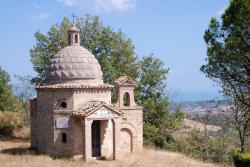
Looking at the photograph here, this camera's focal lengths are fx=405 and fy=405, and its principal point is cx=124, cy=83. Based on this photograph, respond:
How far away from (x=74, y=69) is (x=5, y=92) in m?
18.6

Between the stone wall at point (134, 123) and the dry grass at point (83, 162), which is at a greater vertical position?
the stone wall at point (134, 123)

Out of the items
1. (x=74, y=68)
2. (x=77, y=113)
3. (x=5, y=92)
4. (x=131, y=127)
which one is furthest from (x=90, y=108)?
(x=5, y=92)

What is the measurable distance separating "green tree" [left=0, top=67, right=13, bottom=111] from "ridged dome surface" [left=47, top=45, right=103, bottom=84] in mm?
16767

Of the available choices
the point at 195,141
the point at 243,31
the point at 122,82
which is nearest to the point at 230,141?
the point at 195,141

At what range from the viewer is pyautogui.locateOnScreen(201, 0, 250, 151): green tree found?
18688 mm

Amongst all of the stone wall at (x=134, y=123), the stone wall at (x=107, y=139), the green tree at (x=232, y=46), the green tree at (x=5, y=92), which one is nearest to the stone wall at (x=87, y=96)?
the stone wall at (x=107, y=139)

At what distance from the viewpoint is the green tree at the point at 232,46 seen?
1869 centimetres

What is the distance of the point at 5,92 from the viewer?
43.5 meters

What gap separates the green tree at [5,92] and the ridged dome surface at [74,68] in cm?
1677

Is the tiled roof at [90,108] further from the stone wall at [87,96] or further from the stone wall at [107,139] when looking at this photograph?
the stone wall at [107,139]

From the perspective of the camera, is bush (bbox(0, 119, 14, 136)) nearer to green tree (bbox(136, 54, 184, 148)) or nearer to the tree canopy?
green tree (bbox(136, 54, 184, 148))

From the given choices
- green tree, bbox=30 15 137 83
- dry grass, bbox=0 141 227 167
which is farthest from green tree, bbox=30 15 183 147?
dry grass, bbox=0 141 227 167

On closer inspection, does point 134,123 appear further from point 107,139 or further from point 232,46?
point 232,46

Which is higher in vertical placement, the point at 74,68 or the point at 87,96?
the point at 74,68
